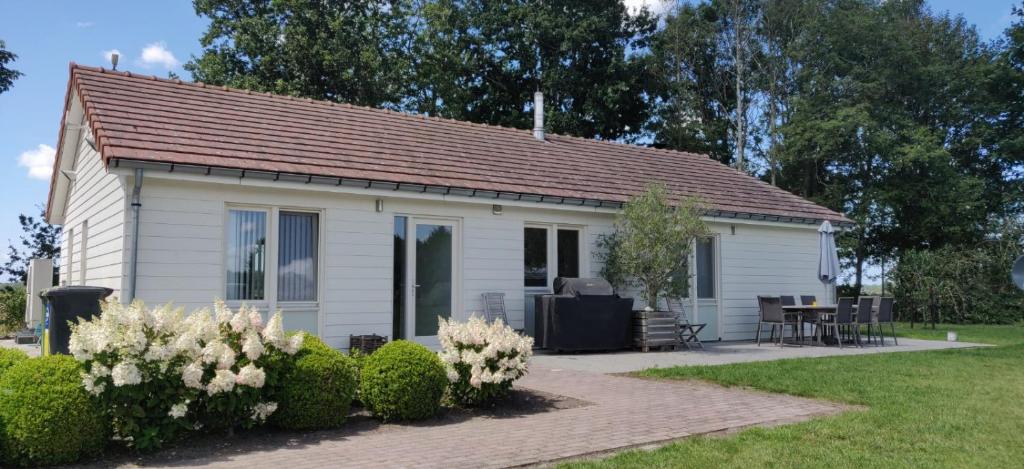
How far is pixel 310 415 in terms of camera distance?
5996 millimetres

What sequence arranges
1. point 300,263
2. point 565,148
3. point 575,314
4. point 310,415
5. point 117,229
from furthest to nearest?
point 565,148 < point 575,314 < point 300,263 < point 117,229 < point 310,415

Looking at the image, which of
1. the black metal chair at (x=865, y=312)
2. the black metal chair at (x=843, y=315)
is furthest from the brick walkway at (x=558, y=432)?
the black metal chair at (x=865, y=312)

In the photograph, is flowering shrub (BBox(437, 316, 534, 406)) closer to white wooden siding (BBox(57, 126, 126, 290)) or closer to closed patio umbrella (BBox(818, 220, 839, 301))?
white wooden siding (BBox(57, 126, 126, 290))

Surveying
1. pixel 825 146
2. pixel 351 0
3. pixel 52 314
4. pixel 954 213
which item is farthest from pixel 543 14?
pixel 52 314

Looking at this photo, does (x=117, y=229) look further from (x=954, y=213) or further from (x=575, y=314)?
(x=954, y=213)

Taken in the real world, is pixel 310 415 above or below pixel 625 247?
below

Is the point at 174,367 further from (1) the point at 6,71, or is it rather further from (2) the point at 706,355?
(1) the point at 6,71

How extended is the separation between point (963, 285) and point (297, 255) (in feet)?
65.7

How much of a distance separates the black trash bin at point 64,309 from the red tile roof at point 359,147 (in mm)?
1783

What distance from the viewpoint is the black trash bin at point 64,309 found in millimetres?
8094

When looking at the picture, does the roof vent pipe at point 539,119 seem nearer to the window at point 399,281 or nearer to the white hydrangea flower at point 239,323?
the window at point 399,281

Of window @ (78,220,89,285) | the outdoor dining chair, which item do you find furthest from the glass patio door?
window @ (78,220,89,285)

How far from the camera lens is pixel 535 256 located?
43.5ft

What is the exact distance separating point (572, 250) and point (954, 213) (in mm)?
21504
